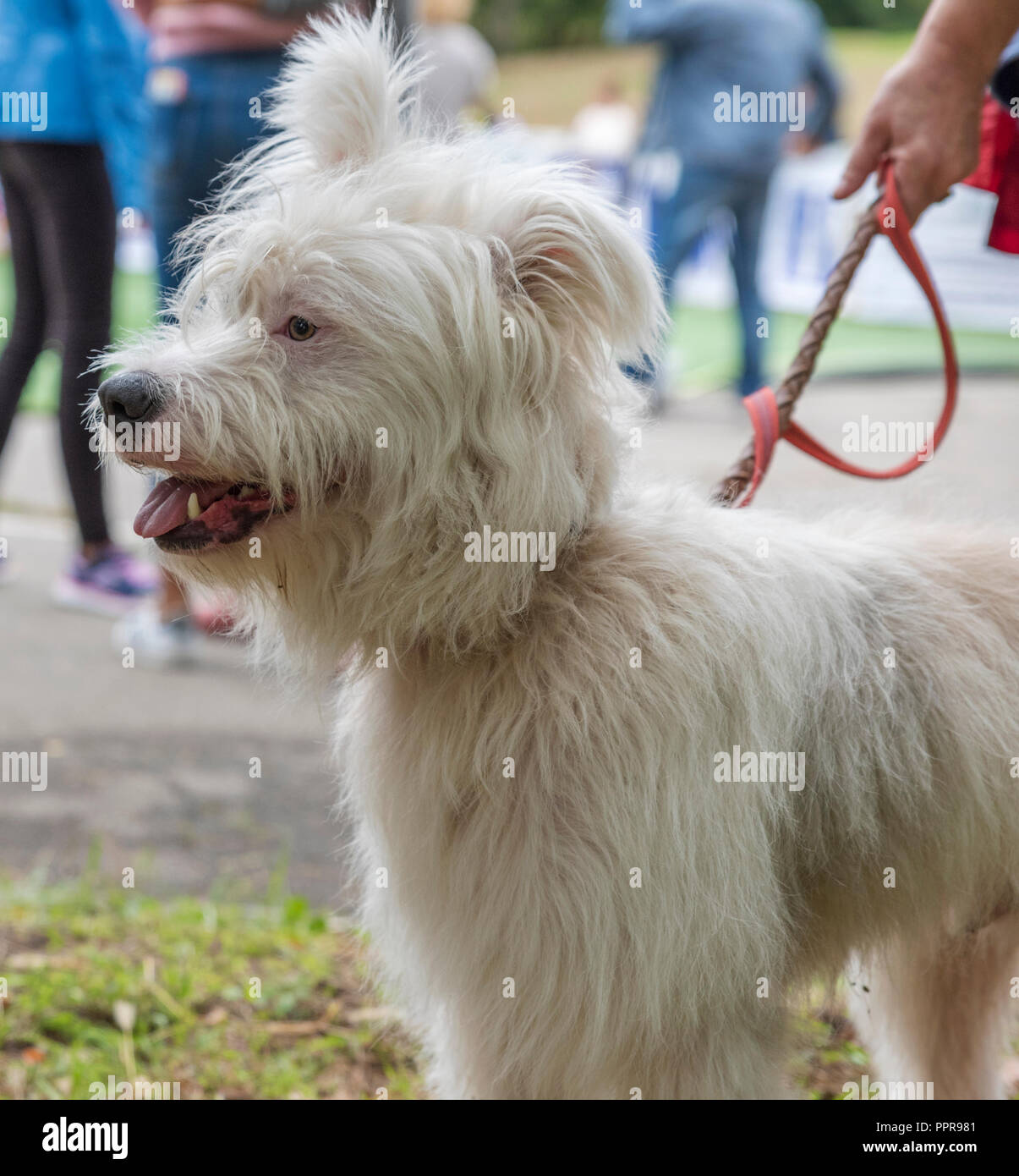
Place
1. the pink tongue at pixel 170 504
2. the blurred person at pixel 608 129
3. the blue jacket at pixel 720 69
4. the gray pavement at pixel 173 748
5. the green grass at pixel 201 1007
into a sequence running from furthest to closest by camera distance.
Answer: the blurred person at pixel 608 129
the blue jacket at pixel 720 69
the gray pavement at pixel 173 748
the green grass at pixel 201 1007
the pink tongue at pixel 170 504

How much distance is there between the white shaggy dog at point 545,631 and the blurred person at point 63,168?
86.6 inches

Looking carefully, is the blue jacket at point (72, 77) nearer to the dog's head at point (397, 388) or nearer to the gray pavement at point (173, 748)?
the gray pavement at point (173, 748)

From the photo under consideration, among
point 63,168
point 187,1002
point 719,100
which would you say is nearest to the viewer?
point 187,1002

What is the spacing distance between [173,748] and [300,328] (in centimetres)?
323

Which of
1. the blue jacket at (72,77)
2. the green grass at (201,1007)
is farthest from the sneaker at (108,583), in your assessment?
the green grass at (201,1007)

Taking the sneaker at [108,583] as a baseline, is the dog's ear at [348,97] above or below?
above

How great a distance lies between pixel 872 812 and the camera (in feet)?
7.52

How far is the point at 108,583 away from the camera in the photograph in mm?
6125

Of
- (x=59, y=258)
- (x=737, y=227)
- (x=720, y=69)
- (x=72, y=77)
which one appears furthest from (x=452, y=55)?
(x=59, y=258)

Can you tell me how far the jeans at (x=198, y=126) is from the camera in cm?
520

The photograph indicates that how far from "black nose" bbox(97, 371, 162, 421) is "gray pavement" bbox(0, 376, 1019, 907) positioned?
846 mm

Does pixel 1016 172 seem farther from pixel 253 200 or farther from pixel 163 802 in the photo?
pixel 163 802

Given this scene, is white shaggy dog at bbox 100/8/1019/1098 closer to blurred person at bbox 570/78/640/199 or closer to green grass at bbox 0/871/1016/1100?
green grass at bbox 0/871/1016/1100

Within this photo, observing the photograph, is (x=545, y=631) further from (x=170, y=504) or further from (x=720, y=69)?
(x=720, y=69)
